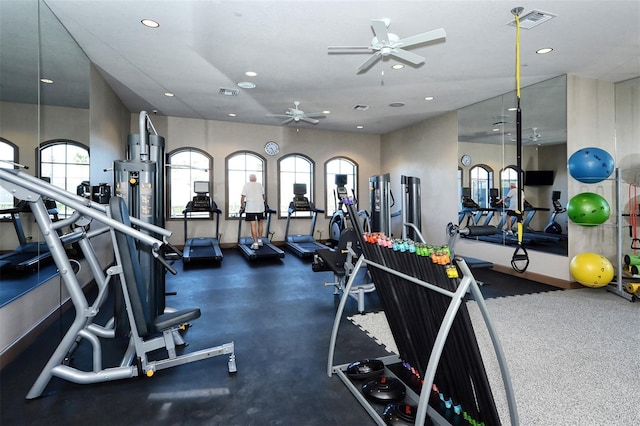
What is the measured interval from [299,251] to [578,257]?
481 cm

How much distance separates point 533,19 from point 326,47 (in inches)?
89.1

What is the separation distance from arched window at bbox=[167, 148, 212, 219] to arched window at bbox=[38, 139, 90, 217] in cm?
410

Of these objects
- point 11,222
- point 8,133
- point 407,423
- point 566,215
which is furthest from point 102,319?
point 566,215

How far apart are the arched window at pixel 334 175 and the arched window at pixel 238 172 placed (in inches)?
70.8

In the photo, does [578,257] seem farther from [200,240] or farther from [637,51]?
[200,240]

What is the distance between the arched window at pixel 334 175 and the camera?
9883 millimetres

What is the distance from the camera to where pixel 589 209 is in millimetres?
4645

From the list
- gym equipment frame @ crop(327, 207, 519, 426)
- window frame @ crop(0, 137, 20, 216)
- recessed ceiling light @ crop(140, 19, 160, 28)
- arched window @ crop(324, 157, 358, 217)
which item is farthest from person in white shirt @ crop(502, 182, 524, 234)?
window frame @ crop(0, 137, 20, 216)

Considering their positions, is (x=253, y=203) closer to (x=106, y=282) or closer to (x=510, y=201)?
(x=510, y=201)

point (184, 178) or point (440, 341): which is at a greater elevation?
point (184, 178)

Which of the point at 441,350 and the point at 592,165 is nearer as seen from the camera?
the point at 441,350

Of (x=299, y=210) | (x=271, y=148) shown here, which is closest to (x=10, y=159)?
(x=299, y=210)

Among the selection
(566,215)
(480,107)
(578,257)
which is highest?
(480,107)

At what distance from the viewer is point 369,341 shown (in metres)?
3.14
